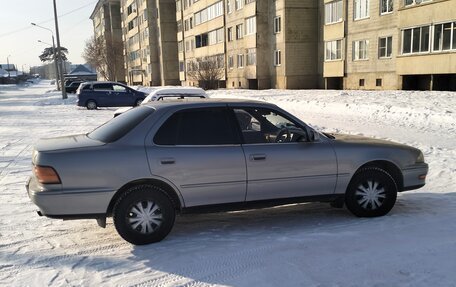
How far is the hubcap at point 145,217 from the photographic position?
4.79 metres

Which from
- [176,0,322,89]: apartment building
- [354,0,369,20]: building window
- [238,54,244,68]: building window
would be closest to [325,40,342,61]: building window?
[176,0,322,89]: apartment building

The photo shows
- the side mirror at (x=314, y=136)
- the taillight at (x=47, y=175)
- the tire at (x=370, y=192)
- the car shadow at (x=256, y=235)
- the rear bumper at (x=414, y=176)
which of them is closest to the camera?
the car shadow at (x=256, y=235)

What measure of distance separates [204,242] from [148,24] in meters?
70.8

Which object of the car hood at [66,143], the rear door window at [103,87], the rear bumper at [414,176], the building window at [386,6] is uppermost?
the building window at [386,6]

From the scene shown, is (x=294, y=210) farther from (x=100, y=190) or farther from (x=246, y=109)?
(x=100, y=190)

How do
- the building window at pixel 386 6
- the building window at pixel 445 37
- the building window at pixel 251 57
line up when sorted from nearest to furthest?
the building window at pixel 445 37 → the building window at pixel 386 6 → the building window at pixel 251 57

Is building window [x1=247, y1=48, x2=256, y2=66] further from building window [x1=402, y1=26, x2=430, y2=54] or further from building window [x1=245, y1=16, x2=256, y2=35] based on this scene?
building window [x1=402, y1=26, x2=430, y2=54]

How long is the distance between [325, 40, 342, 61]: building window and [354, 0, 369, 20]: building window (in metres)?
2.61

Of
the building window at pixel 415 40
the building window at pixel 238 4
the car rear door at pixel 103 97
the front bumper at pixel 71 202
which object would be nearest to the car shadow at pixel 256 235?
the front bumper at pixel 71 202

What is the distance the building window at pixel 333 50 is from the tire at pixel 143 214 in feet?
101

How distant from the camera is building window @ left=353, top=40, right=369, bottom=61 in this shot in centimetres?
3052

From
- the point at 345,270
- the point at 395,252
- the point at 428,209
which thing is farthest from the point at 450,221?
the point at 345,270

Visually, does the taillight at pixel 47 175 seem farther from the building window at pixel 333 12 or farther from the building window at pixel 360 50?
the building window at pixel 333 12

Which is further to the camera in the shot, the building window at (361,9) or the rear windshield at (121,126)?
the building window at (361,9)
